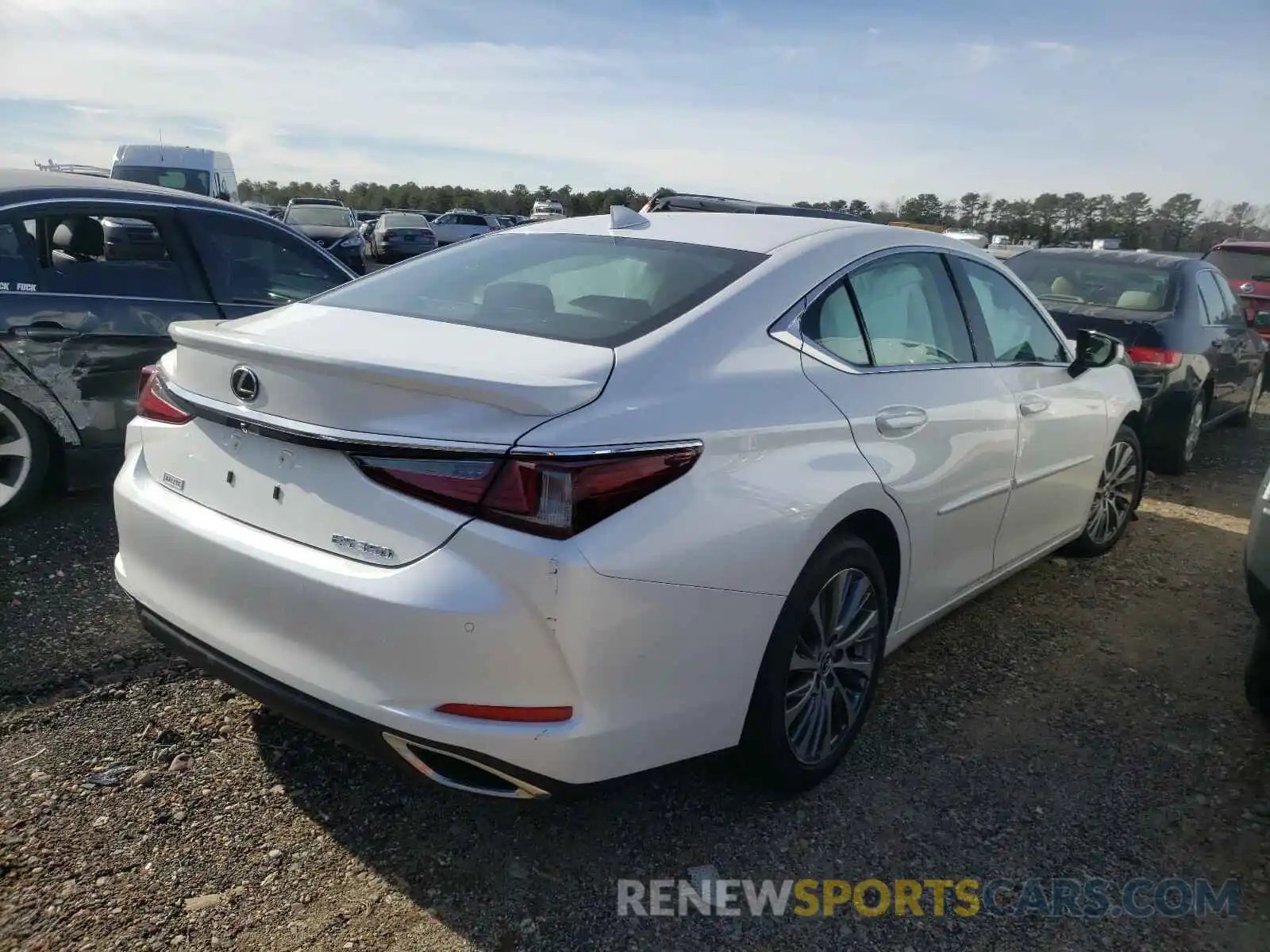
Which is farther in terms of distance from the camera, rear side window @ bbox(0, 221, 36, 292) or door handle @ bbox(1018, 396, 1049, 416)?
rear side window @ bbox(0, 221, 36, 292)

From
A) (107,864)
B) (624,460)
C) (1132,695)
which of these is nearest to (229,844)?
(107,864)

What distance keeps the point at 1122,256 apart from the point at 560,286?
6.02m

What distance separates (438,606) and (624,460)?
0.49 metres

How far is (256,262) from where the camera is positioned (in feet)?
16.8

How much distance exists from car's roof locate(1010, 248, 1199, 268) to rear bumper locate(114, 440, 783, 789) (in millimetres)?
6225

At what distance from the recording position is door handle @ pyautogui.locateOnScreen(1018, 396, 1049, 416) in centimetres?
365

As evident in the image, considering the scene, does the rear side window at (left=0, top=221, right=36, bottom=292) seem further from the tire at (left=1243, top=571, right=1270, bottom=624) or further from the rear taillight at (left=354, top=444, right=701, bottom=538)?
the tire at (left=1243, top=571, right=1270, bottom=624)

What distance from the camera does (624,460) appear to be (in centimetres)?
204

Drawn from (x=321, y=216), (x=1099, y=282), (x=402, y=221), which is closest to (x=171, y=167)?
(x=321, y=216)

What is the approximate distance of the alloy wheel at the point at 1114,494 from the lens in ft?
15.8

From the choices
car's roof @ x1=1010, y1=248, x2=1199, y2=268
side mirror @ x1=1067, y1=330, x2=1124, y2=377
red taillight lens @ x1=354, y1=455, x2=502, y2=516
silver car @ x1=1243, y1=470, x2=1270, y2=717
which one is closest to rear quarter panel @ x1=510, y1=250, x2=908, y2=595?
red taillight lens @ x1=354, y1=455, x2=502, y2=516

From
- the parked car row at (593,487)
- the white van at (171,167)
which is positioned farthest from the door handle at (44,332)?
the white van at (171,167)

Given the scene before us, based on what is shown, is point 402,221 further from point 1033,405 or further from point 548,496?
point 548,496

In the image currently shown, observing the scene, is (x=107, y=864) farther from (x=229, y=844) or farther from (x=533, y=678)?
(x=533, y=678)
